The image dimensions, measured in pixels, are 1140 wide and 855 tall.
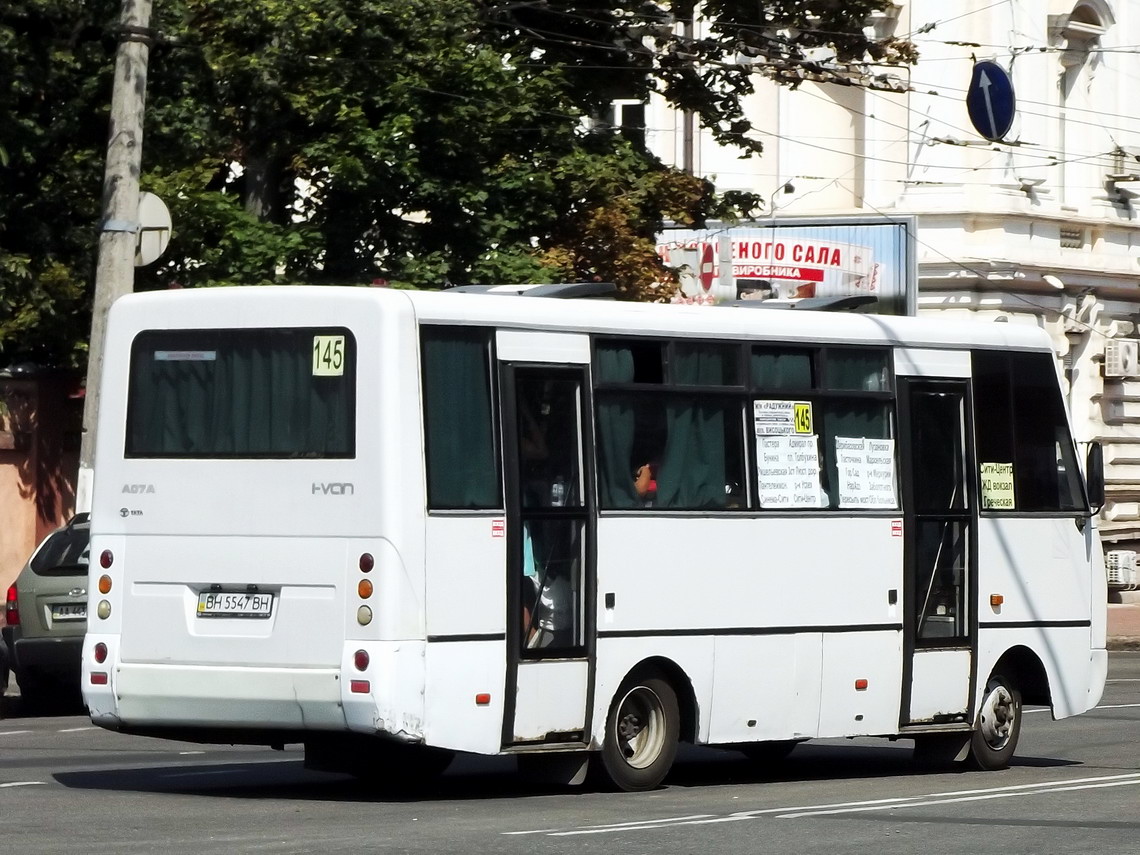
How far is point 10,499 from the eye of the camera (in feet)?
89.7

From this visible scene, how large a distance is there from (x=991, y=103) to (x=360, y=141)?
14.7 m

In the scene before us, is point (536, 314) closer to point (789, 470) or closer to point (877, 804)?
point (789, 470)

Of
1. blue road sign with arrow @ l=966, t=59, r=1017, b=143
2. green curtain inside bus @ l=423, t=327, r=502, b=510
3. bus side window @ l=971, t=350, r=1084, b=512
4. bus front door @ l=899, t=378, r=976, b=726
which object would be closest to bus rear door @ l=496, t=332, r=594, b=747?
green curtain inside bus @ l=423, t=327, r=502, b=510

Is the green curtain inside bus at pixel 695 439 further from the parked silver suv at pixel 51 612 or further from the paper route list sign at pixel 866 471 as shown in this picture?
the parked silver suv at pixel 51 612

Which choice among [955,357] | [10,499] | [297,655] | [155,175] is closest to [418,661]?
[297,655]

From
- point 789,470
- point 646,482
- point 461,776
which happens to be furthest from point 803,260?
point 646,482

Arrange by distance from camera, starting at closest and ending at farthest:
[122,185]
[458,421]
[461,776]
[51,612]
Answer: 1. [458,421]
2. [461,776]
3. [51,612]
4. [122,185]

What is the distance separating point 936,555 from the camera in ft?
46.0

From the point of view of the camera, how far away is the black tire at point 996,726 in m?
14.3

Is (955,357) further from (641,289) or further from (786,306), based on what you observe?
(641,289)

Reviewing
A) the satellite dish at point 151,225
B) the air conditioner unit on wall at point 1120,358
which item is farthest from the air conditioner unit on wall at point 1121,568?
the satellite dish at point 151,225

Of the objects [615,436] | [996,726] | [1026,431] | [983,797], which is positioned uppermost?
[1026,431]

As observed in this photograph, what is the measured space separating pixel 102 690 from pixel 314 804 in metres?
1.25

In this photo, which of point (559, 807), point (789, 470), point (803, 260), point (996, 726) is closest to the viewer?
point (559, 807)
